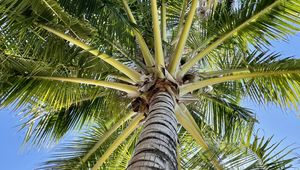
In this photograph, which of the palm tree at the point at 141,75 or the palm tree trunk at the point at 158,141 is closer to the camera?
the palm tree trunk at the point at 158,141

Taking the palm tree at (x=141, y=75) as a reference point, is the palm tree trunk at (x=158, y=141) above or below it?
below

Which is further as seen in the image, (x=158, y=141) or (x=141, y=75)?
(x=141, y=75)

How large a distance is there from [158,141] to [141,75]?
5.91ft

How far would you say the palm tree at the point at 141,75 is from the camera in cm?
542

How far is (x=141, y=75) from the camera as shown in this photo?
564 centimetres

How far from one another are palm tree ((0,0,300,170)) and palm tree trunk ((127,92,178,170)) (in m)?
0.03

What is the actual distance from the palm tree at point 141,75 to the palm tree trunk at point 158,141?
0.03m

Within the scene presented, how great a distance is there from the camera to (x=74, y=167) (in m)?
6.80

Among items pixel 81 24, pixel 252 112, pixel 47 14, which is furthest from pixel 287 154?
pixel 47 14

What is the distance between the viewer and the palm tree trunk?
3.62 metres

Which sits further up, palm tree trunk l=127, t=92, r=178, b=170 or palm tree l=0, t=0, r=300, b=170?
palm tree l=0, t=0, r=300, b=170

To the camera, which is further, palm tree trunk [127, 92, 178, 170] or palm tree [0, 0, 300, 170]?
palm tree [0, 0, 300, 170]

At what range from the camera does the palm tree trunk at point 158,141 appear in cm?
362

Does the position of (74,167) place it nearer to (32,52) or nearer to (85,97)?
(85,97)
